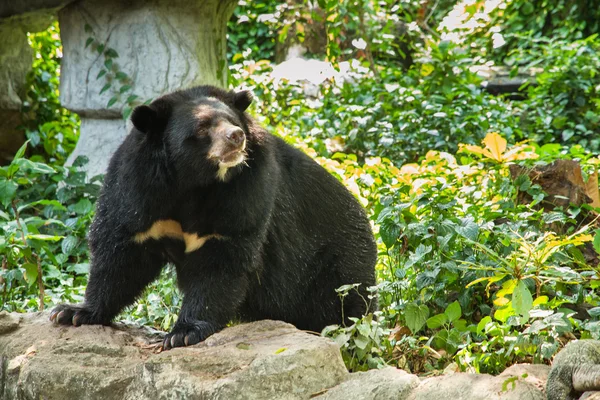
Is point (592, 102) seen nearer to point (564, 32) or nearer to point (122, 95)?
point (564, 32)

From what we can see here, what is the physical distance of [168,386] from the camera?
9.61ft

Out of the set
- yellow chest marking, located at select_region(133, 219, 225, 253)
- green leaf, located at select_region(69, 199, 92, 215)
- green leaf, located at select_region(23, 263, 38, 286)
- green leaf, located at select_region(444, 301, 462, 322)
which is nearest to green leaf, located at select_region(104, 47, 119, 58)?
green leaf, located at select_region(69, 199, 92, 215)

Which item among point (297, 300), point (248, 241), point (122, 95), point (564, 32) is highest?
point (564, 32)

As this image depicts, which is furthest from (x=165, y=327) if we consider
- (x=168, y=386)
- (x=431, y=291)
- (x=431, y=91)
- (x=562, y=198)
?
(x=431, y=91)

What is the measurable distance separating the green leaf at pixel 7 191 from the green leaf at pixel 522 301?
297cm

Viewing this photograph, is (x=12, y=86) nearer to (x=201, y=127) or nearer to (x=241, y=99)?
(x=241, y=99)

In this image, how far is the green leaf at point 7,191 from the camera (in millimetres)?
4773

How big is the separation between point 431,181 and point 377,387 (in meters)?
3.32

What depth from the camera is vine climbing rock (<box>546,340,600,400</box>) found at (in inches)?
96.6

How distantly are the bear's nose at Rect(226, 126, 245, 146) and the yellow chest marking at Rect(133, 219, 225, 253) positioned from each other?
45 centimetres

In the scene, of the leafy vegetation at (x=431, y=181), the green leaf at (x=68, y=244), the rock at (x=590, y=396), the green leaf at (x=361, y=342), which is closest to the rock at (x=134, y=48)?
the leafy vegetation at (x=431, y=181)

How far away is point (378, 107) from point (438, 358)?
5.11 metres

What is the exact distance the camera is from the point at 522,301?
3193mm

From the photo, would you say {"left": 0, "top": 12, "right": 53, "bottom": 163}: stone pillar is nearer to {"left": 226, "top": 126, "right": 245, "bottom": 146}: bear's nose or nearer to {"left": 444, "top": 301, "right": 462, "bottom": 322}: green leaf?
{"left": 226, "top": 126, "right": 245, "bottom": 146}: bear's nose
